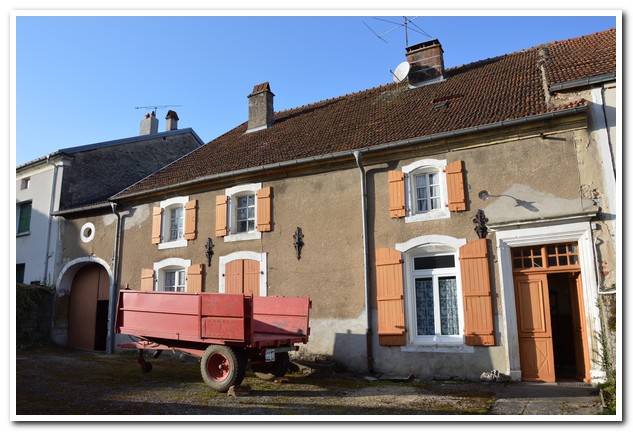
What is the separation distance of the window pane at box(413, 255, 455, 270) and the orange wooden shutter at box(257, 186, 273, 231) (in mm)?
3488

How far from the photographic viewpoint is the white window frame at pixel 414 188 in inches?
374

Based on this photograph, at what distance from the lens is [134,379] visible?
29.4 ft

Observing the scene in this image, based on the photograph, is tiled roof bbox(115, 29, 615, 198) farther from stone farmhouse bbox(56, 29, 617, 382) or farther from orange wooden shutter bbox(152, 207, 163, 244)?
orange wooden shutter bbox(152, 207, 163, 244)

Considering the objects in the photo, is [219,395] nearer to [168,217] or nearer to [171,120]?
[168,217]

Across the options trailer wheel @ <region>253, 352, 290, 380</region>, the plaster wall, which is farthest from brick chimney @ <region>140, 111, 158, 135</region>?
trailer wheel @ <region>253, 352, 290, 380</region>

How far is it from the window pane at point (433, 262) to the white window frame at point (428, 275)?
7cm

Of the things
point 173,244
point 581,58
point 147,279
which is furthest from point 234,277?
point 581,58

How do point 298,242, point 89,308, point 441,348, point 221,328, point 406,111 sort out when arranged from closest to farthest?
1. point 221,328
2. point 441,348
3. point 298,242
4. point 406,111
5. point 89,308

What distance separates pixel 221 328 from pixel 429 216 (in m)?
4.52

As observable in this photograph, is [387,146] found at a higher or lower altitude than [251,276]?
higher

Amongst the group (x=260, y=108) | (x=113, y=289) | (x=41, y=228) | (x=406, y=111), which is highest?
(x=260, y=108)

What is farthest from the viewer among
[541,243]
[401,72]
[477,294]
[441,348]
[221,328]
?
[401,72]

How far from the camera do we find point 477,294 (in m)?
8.79
